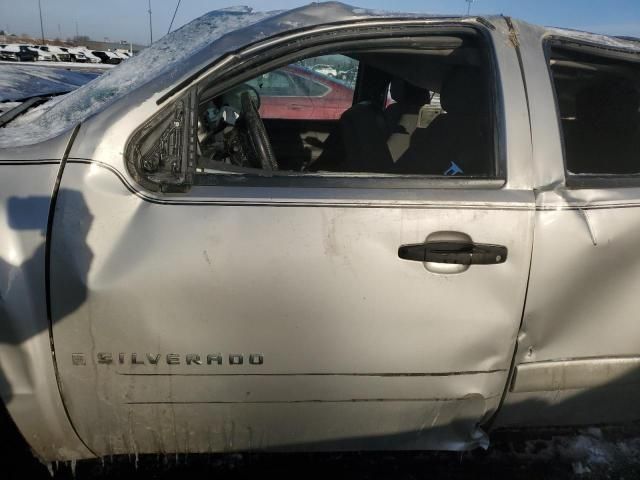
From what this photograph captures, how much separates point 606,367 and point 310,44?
57.8 inches

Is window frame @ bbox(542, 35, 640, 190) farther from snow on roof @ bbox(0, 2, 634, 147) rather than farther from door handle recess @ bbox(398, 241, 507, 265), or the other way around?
door handle recess @ bbox(398, 241, 507, 265)

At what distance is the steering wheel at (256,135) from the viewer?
1.81 meters

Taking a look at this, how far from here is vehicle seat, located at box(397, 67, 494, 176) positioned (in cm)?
170

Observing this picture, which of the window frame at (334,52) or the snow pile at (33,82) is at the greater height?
the window frame at (334,52)

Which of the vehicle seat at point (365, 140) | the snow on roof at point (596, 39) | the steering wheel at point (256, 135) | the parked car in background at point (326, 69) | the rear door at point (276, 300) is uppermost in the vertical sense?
the snow on roof at point (596, 39)

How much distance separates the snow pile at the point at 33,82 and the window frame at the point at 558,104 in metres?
2.39

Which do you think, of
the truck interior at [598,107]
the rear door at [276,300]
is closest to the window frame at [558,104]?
the truck interior at [598,107]

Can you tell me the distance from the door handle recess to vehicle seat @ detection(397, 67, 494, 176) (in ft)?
0.90

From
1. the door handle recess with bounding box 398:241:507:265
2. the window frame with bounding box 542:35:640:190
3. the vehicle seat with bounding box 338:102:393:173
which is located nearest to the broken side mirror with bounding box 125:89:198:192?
the vehicle seat with bounding box 338:102:393:173

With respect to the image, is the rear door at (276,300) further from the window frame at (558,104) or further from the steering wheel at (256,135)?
the steering wheel at (256,135)

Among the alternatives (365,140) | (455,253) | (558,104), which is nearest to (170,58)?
(365,140)

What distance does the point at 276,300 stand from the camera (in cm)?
150

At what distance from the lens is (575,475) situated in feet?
6.75

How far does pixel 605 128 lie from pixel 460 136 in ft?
2.77
